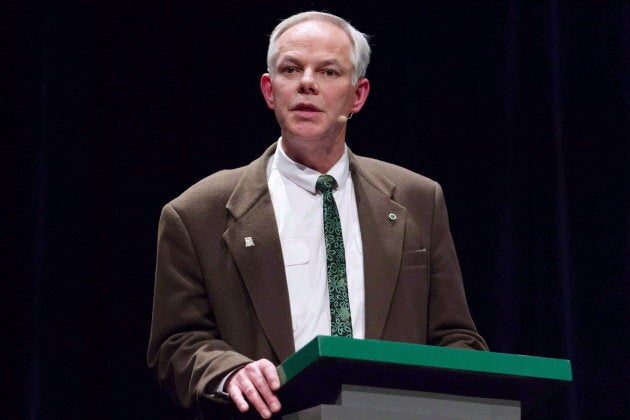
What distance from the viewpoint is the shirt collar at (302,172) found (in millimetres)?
2432

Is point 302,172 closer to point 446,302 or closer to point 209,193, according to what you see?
point 209,193

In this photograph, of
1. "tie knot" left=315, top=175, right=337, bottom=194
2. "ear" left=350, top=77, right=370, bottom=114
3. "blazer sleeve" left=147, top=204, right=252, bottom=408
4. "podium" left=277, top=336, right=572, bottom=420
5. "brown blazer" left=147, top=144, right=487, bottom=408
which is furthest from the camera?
"ear" left=350, top=77, right=370, bottom=114

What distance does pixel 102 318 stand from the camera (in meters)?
3.13

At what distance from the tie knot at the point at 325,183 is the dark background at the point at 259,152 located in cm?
96

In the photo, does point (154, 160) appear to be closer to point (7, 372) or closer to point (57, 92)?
point (57, 92)

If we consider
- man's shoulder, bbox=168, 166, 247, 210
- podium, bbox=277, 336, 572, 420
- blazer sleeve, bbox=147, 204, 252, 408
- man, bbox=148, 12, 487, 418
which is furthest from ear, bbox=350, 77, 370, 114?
podium, bbox=277, 336, 572, 420

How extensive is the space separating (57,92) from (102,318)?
2.23 ft

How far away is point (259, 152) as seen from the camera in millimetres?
3428

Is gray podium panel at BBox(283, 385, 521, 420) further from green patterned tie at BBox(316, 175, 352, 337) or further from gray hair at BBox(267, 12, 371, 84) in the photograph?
gray hair at BBox(267, 12, 371, 84)

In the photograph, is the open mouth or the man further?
the open mouth

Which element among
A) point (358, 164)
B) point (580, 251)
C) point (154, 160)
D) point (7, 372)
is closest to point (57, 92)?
point (154, 160)

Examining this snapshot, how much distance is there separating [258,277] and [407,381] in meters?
0.71

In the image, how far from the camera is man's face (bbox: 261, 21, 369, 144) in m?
2.39

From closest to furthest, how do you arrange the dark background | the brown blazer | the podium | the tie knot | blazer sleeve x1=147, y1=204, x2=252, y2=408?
the podium → blazer sleeve x1=147, y1=204, x2=252, y2=408 → the brown blazer → the tie knot → the dark background
